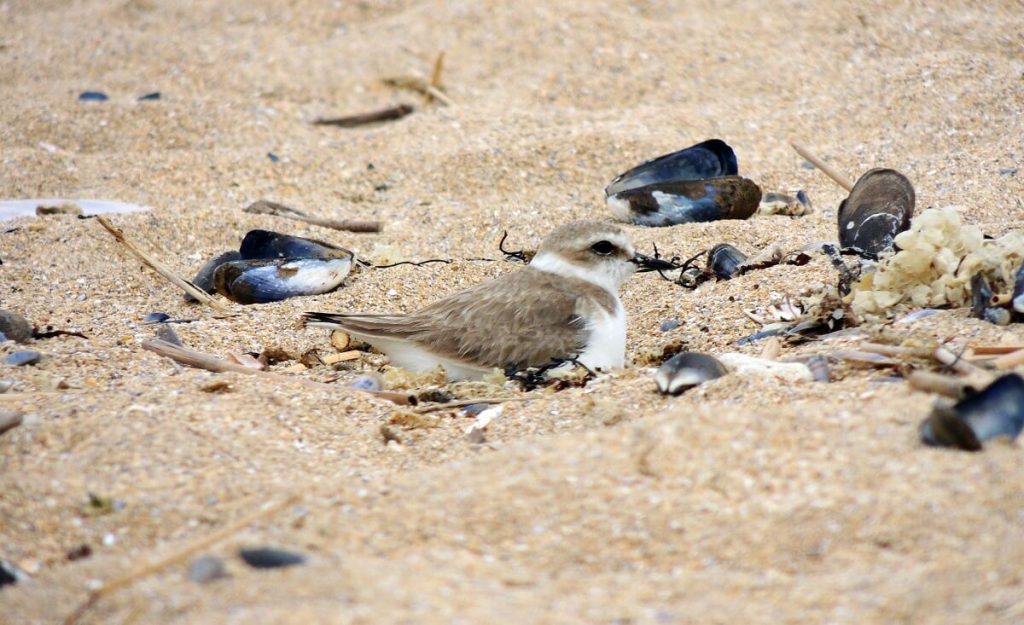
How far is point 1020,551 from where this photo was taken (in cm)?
246

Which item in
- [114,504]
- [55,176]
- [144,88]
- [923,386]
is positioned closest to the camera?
[114,504]

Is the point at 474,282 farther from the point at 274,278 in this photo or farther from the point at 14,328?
the point at 14,328

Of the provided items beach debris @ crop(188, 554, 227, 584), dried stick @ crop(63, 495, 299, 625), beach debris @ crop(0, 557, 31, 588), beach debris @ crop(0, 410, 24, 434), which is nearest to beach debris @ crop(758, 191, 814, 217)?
dried stick @ crop(63, 495, 299, 625)

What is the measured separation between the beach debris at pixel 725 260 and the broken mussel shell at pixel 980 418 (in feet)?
7.18

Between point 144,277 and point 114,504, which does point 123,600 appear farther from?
point 144,277

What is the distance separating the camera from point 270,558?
259 centimetres

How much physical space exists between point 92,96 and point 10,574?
6154 millimetres

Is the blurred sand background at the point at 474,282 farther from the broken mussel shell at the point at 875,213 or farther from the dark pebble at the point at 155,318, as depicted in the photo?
the broken mussel shell at the point at 875,213

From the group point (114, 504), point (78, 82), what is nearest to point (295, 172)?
point (78, 82)

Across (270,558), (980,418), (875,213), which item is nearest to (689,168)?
(875,213)

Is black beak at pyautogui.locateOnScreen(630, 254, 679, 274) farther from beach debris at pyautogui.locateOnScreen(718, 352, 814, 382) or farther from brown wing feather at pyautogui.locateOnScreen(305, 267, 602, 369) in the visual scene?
beach debris at pyautogui.locateOnScreen(718, 352, 814, 382)

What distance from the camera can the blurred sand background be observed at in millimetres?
2529

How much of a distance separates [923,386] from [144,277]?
12.9ft

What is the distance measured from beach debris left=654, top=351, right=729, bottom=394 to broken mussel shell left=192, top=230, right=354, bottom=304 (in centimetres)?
212
